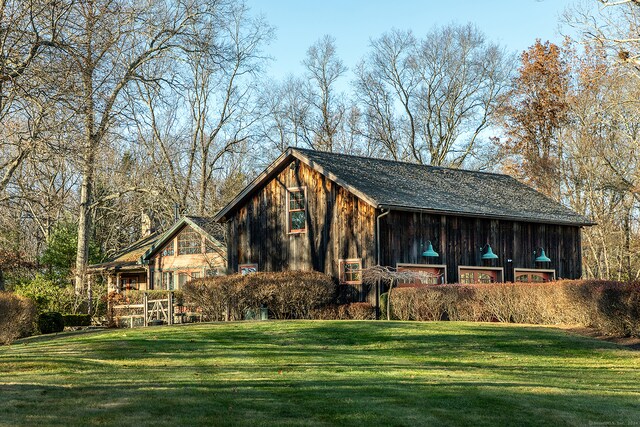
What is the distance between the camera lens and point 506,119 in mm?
53531

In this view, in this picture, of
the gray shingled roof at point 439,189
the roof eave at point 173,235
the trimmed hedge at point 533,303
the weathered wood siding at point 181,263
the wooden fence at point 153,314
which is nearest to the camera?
the trimmed hedge at point 533,303

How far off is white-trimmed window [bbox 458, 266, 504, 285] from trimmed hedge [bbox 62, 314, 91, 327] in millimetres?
13994

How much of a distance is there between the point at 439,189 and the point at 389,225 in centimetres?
476

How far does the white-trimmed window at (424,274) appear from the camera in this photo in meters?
29.6

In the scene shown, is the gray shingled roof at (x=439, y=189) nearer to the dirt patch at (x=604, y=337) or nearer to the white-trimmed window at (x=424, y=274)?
the white-trimmed window at (x=424, y=274)

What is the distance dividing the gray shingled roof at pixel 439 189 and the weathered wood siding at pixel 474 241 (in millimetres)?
546

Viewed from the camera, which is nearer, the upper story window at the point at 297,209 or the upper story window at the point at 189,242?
the upper story window at the point at 297,209

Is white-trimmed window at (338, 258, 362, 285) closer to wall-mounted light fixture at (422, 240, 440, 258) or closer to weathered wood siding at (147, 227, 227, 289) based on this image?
wall-mounted light fixture at (422, 240, 440, 258)

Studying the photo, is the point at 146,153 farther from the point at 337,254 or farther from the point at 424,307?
the point at 424,307

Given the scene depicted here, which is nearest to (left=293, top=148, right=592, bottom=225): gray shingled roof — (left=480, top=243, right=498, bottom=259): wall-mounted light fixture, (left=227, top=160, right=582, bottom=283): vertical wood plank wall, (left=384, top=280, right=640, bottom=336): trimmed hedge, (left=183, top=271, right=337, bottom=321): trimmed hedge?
(left=227, top=160, right=582, bottom=283): vertical wood plank wall

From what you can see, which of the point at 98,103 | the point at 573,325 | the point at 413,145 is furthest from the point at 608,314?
the point at 413,145

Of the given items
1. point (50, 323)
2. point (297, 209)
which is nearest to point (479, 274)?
point (297, 209)

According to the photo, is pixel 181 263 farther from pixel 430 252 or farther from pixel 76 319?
pixel 430 252

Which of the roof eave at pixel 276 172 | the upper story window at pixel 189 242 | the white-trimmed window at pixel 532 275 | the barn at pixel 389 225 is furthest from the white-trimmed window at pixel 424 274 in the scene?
the upper story window at pixel 189 242
